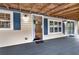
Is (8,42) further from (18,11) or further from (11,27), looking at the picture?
(18,11)

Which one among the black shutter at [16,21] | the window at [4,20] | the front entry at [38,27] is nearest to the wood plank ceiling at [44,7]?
the black shutter at [16,21]

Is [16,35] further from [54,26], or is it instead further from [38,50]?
[54,26]

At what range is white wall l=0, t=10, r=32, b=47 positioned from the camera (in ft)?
21.1

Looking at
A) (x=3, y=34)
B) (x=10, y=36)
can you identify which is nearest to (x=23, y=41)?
(x=10, y=36)

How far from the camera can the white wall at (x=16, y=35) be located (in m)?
6.42

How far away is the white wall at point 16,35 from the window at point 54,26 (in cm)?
270

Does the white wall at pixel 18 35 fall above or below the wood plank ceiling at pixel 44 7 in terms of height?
below

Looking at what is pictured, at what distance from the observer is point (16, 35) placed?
714 centimetres

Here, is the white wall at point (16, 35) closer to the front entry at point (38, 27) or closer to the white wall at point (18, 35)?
the white wall at point (18, 35)

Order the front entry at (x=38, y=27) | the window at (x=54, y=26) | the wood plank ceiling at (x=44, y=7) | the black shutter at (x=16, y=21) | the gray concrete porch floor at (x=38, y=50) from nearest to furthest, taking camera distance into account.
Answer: the gray concrete porch floor at (x=38, y=50)
the wood plank ceiling at (x=44, y=7)
the black shutter at (x=16, y=21)
the front entry at (x=38, y=27)
the window at (x=54, y=26)

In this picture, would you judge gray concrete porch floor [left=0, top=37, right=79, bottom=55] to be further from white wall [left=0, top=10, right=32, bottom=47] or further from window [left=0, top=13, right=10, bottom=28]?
window [left=0, top=13, right=10, bottom=28]

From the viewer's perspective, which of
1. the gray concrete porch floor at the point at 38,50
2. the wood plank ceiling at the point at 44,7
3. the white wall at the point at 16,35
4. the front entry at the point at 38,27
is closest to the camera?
the gray concrete porch floor at the point at 38,50

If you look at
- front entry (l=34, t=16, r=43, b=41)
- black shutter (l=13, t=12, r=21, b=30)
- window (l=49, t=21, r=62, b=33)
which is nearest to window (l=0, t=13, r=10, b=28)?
black shutter (l=13, t=12, r=21, b=30)

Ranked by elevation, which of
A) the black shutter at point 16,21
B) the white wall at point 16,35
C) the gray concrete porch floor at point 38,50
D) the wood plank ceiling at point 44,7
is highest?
the wood plank ceiling at point 44,7
